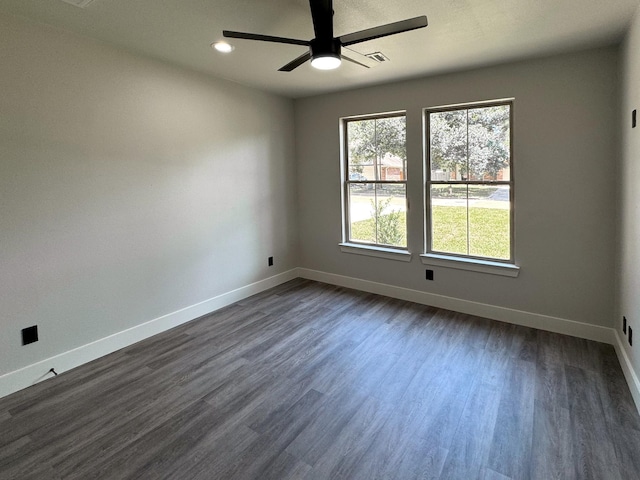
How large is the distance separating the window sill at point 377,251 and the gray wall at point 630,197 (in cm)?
199

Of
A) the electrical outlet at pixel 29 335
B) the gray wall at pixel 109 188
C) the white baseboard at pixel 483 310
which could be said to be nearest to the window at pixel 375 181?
the white baseboard at pixel 483 310

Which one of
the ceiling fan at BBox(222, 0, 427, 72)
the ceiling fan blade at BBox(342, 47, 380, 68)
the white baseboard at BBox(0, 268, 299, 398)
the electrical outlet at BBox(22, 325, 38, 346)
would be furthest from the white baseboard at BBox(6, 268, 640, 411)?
the ceiling fan at BBox(222, 0, 427, 72)

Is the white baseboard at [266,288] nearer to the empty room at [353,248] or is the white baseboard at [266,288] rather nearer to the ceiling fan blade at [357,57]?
the empty room at [353,248]

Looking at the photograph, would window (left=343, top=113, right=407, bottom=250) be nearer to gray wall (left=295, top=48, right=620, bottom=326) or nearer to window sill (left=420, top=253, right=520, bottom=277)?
gray wall (left=295, top=48, right=620, bottom=326)

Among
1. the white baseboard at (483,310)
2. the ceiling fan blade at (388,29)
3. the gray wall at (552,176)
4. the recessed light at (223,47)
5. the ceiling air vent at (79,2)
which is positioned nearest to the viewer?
the ceiling fan blade at (388,29)

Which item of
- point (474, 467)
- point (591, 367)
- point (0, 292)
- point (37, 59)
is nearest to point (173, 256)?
point (0, 292)

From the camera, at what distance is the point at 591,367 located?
270 centimetres

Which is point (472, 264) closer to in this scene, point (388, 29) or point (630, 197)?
point (630, 197)

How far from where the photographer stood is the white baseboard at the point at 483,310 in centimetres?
319

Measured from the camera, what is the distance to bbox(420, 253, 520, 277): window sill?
355 cm

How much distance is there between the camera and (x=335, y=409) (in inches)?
89.5

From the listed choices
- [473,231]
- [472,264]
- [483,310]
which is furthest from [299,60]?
[483,310]

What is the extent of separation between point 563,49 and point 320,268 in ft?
11.7

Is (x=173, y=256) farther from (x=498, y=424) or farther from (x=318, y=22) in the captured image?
(x=498, y=424)
